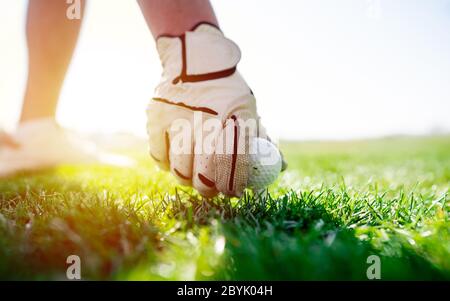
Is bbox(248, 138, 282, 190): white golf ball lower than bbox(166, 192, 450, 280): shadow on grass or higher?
higher

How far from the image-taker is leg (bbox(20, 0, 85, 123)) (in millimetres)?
3098

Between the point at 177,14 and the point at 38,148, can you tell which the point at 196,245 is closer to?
the point at 177,14

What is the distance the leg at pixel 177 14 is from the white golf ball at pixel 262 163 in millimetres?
585

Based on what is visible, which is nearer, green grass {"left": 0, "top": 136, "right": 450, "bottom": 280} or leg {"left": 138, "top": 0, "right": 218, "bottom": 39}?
green grass {"left": 0, "top": 136, "right": 450, "bottom": 280}

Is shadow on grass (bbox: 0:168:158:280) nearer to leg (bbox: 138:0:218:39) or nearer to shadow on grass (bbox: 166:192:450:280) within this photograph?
shadow on grass (bbox: 166:192:450:280)

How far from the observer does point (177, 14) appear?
1.85 meters

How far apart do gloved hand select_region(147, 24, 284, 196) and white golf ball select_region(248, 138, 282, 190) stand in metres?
0.05

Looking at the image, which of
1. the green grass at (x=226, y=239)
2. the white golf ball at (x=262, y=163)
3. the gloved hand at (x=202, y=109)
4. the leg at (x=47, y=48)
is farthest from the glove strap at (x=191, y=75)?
the leg at (x=47, y=48)

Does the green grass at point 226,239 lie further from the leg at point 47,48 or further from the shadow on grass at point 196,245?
the leg at point 47,48

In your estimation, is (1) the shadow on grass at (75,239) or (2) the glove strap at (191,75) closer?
(1) the shadow on grass at (75,239)

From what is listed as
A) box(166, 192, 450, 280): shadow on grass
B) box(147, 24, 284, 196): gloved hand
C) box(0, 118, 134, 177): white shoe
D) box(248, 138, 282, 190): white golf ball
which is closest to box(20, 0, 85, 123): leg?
box(0, 118, 134, 177): white shoe

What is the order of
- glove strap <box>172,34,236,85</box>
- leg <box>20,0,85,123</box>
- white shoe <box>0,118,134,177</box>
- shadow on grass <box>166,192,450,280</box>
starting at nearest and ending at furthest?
1. shadow on grass <box>166,192,450,280</box>
2. glove strap <box>172,34,236,85</box>
3. leg <box>20,0,85,123</box>
4. white shoe <box>0,118,134,177</box>

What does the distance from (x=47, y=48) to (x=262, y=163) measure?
2.12 metres

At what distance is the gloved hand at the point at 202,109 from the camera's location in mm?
1739
